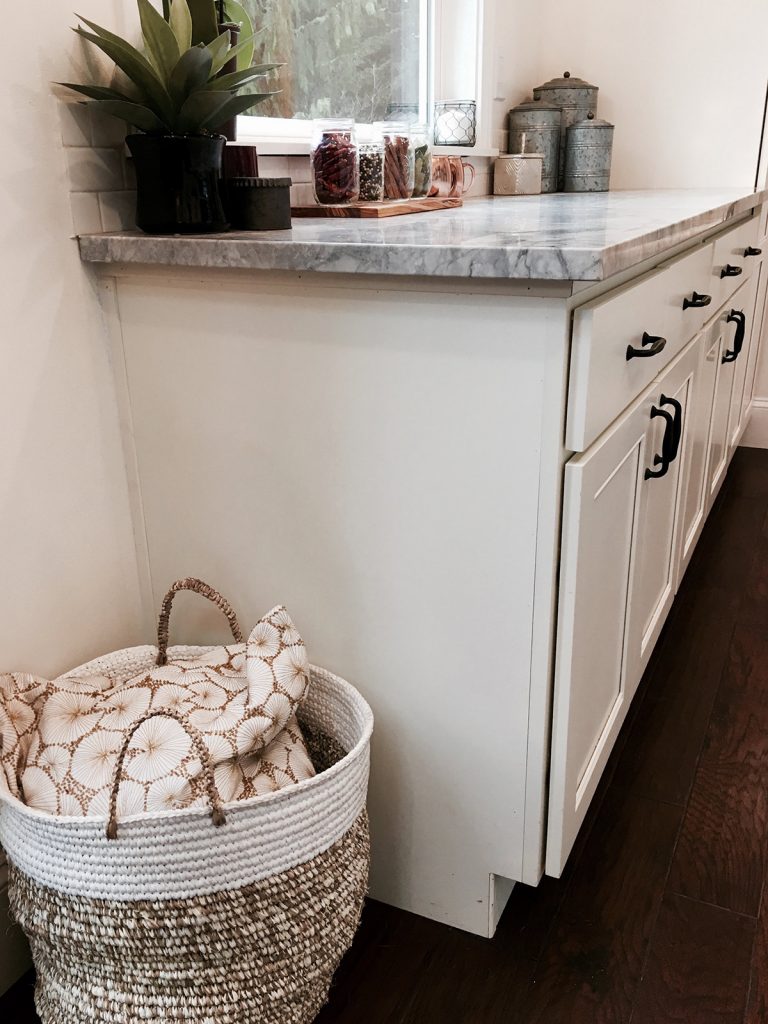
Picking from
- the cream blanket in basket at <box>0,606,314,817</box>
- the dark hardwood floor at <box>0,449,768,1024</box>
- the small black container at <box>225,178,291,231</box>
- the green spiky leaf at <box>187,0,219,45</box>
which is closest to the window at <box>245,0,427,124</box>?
the green spiky leaf at <box>187,0,219,45</box>

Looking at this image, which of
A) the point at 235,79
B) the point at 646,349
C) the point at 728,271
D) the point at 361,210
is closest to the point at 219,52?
the point at 235,79

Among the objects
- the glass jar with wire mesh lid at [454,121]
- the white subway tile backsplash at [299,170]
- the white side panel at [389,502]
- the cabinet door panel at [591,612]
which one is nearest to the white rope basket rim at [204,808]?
the white side panel at [389,502]

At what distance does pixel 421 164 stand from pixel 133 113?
32.7 inches

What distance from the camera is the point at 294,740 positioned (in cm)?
108

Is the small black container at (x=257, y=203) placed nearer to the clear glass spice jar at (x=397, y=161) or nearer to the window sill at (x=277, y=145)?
the window sill at (x=277, y=145)

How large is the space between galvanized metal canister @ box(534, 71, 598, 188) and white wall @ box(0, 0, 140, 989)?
5.52 ft

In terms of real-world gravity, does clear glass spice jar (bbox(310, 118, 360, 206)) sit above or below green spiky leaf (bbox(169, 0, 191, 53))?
below

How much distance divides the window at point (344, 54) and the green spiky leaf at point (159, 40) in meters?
0.38

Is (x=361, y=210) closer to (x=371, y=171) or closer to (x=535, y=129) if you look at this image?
(x=371, y=171)

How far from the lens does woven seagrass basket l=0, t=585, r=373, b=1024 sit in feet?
2.89

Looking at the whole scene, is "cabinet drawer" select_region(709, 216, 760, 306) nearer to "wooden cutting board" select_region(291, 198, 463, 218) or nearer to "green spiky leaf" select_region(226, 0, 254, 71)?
"wooden cutting board" select_region(291, 198, 463, 218)

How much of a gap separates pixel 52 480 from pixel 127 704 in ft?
1.02

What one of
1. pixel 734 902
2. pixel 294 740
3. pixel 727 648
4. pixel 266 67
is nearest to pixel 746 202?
pixel 727 648

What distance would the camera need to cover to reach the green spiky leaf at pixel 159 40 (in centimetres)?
103
